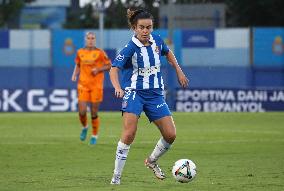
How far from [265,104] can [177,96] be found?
10.8 ft

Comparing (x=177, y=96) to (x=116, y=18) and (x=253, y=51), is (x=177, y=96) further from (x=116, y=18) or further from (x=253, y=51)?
(x=116, y=18)

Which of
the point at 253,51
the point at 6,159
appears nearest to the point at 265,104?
the point at 253,51

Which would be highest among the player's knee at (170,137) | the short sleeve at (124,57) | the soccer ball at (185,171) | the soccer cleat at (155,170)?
the short sleeve at (124,57)

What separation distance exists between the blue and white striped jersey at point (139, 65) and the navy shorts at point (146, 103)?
0.08 meters

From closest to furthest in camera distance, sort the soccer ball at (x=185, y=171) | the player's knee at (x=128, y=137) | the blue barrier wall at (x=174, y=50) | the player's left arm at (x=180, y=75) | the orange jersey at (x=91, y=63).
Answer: the soccer ball at (x=185, y=171) < the player's knee at (x=128, y=137) < the player's left arm at (x=180, y=75) < the orange jersey at (x=91, y=63) < the blue barrier wall at (x=174, y=50)

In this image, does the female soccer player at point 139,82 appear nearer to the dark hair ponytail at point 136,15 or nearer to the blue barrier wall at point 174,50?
the dark hair ponytail at point 136,15

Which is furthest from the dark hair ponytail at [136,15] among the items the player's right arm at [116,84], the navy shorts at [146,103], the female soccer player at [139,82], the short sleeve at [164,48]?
the navy shorts at [146,103]

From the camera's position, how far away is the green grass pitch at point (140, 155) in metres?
13.1

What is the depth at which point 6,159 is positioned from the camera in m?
17.2

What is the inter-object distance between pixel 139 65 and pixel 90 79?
871cm

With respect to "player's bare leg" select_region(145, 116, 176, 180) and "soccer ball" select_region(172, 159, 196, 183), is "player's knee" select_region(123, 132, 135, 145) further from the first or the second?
"soccer ball" select_region(172, 159, 196, 183)

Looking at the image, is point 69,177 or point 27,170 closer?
point 69,177

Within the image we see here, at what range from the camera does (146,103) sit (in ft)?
42.7

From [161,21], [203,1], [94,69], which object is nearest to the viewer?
[94,69]
